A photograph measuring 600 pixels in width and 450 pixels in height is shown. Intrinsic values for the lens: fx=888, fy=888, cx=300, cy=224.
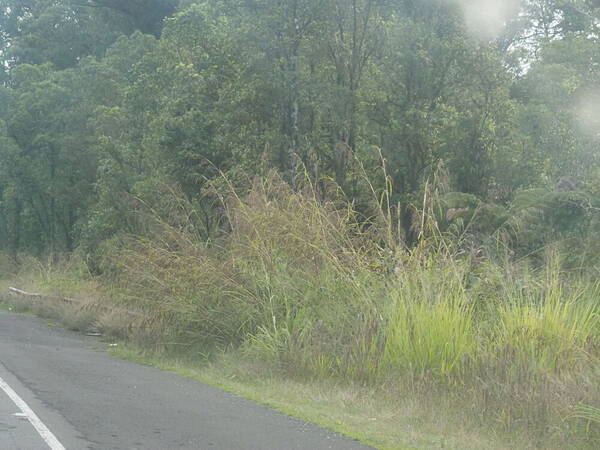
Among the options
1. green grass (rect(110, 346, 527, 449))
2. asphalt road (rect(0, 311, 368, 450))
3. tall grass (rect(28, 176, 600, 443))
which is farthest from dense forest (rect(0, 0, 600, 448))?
asphalt road (rect(0, 311, 368, 450))

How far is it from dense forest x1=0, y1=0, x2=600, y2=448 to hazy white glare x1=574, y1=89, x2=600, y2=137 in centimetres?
13

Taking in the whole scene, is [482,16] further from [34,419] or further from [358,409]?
[34,419]

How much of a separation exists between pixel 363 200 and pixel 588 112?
11.3 meters

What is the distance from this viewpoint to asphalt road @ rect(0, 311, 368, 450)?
9250 mm

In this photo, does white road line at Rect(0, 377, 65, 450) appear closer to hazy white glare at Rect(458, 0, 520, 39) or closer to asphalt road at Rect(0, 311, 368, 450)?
asphalt road at Rect(0, 311, 368, 450)

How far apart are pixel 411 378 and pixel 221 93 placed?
13.5 m

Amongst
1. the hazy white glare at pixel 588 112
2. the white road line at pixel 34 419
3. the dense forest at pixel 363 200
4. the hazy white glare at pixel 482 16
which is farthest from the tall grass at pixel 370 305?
the hazy white glare at pixel 588 112

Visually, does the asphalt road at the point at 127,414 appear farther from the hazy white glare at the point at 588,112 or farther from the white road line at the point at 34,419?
the hazy white glare at the point at 588,112

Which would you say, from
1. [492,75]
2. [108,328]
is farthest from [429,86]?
[108,328]

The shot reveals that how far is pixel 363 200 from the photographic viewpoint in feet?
73.3

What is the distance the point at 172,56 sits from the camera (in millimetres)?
29000

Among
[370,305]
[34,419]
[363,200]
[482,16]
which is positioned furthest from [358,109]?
[34,419]

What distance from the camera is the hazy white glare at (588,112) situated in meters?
28.7

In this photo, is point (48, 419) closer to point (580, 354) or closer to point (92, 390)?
point (92, 390)
